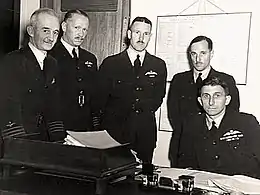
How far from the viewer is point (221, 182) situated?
1.42 metres

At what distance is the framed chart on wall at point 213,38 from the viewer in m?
1.45

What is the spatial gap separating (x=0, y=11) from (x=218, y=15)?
87 centimetres

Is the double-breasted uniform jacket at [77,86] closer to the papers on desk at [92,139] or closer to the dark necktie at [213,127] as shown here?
the papers on desk at [92,139]

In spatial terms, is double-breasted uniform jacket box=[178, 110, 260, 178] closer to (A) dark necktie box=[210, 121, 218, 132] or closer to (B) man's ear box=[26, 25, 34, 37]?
(A) dark necktie box=[210, 121, 218, 132]

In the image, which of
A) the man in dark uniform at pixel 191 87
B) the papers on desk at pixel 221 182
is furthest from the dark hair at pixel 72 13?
the papers on desk at pixel 221 182

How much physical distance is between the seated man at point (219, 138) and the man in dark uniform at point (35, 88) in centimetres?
51

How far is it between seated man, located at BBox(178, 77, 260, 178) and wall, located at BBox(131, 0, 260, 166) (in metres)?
0.05

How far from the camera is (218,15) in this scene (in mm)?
1484

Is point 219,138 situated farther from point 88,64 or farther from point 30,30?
point 30,30

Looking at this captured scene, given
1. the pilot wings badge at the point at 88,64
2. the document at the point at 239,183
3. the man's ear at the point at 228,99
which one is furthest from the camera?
the pilot wings badge at the point at 88,64

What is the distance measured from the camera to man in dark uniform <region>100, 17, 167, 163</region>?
5.25 feet

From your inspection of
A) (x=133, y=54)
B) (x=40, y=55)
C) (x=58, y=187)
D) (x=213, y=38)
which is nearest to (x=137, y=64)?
(x=133, y=54)

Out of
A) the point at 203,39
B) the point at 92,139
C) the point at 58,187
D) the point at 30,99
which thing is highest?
the point at 203,39

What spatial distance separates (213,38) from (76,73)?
54cm
